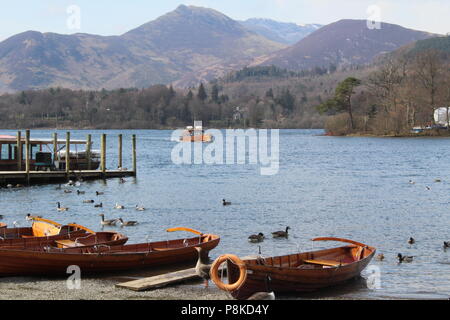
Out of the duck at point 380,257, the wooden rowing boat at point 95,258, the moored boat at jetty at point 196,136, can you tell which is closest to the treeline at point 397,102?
the moored boat at jetty at point 196,136

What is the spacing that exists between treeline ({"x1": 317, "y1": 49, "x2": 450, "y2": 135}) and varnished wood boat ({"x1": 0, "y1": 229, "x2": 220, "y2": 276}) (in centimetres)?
11341

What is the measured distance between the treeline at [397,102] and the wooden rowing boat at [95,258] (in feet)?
372

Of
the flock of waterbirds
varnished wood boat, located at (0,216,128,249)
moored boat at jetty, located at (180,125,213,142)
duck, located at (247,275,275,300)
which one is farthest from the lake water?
moored boat at jetty, located at (180,125,213,142)

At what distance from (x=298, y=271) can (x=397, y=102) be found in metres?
124

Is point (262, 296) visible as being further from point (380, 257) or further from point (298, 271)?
point (380, 257)

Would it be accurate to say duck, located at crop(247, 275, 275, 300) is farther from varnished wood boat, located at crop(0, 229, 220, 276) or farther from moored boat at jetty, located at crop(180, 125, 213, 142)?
moored boat at jetty, located at crop(180, 125, 213, 142)

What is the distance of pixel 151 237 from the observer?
31.9 m

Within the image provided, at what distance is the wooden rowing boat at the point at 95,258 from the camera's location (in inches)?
861

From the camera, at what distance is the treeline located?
131500 mm

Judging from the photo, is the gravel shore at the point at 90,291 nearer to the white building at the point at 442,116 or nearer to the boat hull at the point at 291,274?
the boat hull at the point at 291,274

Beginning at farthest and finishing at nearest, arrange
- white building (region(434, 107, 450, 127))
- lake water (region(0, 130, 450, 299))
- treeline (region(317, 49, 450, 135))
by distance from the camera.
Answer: white building (region(434, 107, 450, 127)) → treeline (region(317, 49, 450, 135)) → lake water (region(0, 130, 450, 299))

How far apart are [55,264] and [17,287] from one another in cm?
167
